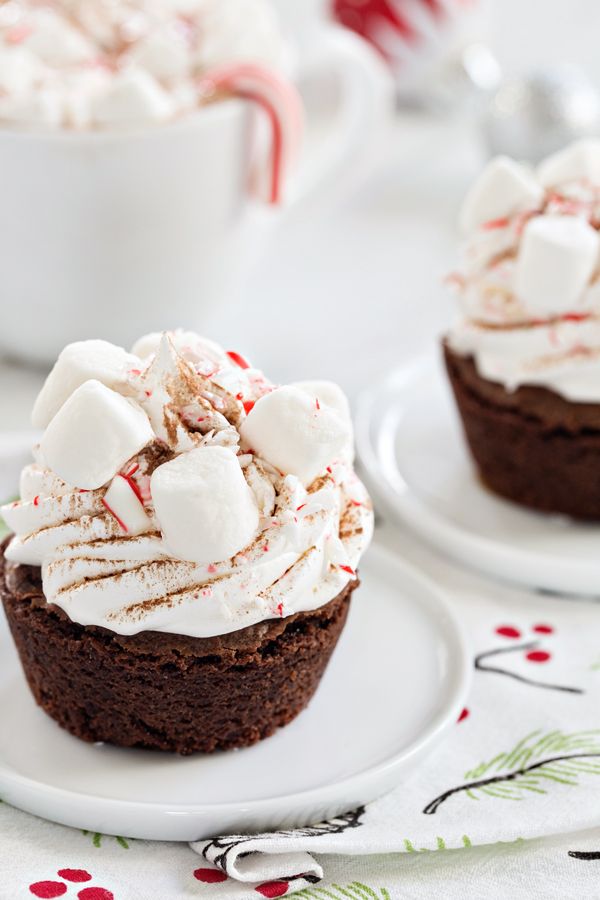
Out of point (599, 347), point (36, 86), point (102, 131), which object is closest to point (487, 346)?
point (599, 347)

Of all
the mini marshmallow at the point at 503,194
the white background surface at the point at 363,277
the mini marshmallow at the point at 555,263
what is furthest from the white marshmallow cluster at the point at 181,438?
the white background surface at the point at 363,277

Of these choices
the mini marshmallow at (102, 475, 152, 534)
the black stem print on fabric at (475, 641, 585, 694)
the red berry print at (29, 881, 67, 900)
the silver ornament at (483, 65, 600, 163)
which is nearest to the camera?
the red berry print at (29, 881, 67, 900)

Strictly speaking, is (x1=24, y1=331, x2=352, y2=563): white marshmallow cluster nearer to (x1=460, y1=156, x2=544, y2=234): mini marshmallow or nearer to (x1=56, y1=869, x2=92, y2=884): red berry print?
(x1=56, y1=869, x2=92, y2=884): red berry print

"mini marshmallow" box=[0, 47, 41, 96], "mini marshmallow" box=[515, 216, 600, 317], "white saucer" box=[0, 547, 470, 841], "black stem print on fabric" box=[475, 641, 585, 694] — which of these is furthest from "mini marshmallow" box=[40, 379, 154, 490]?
"mini marshmallow" box=[0, 47, 41, 96]

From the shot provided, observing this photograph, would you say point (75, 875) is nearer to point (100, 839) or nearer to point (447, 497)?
point (100, 839)

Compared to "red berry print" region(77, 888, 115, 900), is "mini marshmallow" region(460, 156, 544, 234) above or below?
above

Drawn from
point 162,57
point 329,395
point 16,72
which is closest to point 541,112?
point 162,57
